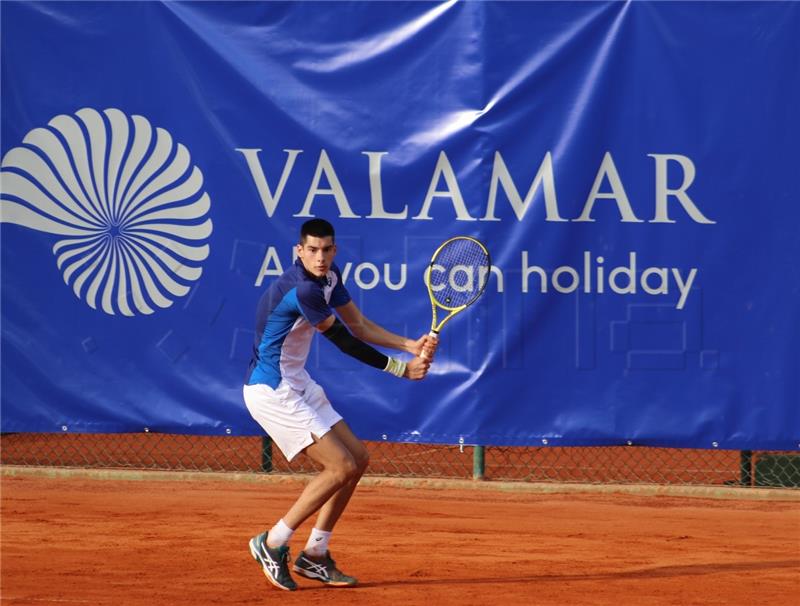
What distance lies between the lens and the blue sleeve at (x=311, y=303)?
530 centimetres

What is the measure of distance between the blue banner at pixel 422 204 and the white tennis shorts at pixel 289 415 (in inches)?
91.9

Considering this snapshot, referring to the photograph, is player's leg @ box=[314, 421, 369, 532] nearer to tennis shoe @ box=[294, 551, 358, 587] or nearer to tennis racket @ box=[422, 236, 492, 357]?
tennis shoe @ box=[294, 551, 358, 587]

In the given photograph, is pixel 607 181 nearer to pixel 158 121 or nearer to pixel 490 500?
pixel 490 500

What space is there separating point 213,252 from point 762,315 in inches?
136

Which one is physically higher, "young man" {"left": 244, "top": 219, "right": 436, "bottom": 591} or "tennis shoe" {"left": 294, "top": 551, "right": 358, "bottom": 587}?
"young man" {"left": 244, "top": 219, "right": 436, "bottom": 591}

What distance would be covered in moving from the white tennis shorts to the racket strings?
2193mm

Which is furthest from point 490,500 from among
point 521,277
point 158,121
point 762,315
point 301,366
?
point 158,121

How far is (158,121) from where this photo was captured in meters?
8.02

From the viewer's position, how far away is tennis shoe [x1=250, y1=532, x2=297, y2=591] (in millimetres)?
5359

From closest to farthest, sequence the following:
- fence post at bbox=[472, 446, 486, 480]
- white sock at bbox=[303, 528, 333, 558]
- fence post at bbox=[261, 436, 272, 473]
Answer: white sock at bbox=[303, 528, 333, 558] < fence post at bbox=[472, 446, 486, 480] < fence post at bbox=[261, 436, 272, 473]

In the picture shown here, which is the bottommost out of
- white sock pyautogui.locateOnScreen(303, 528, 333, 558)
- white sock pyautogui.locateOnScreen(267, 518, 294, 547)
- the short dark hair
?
white sock pyautogui.locateOnScreen(303, 528, 333, 558)

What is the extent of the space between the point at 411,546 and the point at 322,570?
98 centimetres

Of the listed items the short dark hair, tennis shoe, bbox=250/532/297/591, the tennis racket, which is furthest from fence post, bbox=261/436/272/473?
the short dark hair

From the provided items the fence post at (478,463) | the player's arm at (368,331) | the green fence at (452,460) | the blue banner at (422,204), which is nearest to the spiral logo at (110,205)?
the blue banner at (422,204)
